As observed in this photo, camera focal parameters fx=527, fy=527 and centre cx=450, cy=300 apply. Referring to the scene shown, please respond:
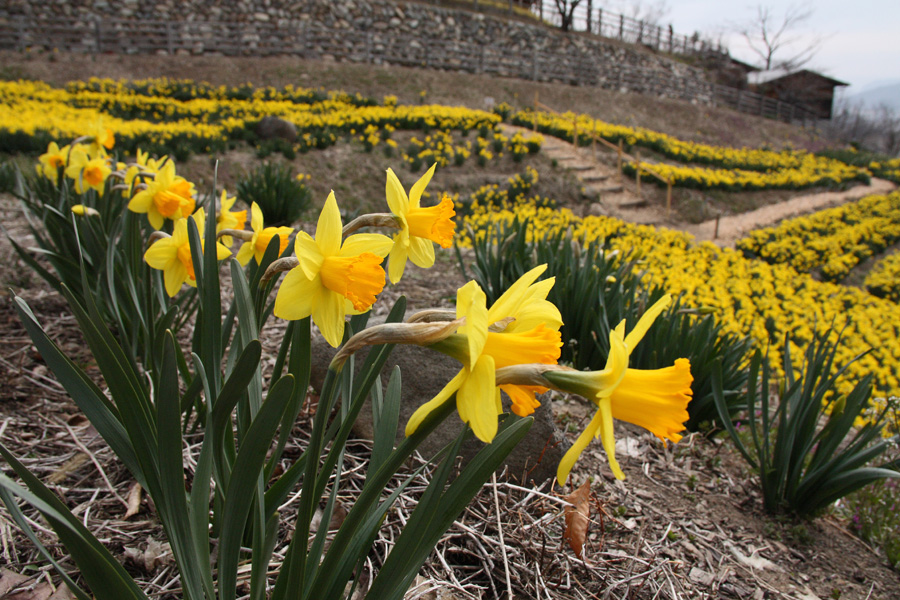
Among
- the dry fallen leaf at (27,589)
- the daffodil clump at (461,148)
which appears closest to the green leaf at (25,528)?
the dry fallen leaf at (27,589)

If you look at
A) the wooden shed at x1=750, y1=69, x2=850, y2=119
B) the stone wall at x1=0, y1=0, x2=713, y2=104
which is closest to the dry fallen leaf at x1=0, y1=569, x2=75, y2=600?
the stone wall at x1=0, y1=0, x2=713, y2=104

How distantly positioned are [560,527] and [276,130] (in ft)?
27.6

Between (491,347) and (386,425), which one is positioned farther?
(386,425)

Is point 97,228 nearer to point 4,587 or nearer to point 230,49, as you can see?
point 4,587

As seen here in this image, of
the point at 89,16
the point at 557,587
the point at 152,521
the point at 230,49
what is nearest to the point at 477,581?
the point at 557,587

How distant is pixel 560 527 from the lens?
1.42 metres

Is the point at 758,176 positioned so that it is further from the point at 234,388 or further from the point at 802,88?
the point at 802,88

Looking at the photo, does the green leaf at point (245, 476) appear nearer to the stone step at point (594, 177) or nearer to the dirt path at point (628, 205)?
the dirt path at point (628, 205)

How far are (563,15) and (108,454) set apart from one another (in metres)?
29.6

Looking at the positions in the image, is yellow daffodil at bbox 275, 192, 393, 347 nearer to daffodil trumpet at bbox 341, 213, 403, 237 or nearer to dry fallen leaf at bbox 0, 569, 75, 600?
daffodil trumpet at bbox 341, 213, 403, 237

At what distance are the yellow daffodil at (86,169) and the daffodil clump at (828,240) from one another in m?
8.55

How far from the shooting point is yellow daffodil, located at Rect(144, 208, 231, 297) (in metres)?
1.17

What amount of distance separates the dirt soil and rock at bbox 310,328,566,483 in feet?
0.25

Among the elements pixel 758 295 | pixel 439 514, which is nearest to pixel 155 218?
pixel 439 514
